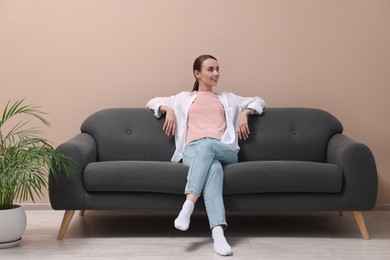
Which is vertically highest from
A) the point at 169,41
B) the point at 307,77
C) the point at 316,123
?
the point at 169,41

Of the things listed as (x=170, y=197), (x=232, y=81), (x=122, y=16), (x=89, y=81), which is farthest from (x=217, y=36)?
(x=170, y=197)

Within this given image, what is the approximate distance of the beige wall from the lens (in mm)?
4344

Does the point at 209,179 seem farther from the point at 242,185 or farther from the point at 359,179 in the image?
the point at 359,179

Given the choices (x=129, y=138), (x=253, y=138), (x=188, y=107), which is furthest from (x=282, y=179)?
(x=129, y=138)

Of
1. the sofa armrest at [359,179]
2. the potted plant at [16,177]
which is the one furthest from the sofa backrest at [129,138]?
the sofa armrest at [359,179]

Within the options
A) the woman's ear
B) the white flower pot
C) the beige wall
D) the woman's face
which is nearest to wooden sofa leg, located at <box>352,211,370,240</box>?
the beige wall

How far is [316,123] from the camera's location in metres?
4.05

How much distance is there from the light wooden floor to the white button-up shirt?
1.80 feet

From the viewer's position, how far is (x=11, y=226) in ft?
10.8

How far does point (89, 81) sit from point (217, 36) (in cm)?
103

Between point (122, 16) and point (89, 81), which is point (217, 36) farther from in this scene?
point (89, 81)

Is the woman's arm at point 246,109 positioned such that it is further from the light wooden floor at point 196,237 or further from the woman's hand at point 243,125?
the light wooden floor at point 196,237

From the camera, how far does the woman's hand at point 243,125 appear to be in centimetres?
390

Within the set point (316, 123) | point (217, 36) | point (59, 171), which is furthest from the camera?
point (217, 36)
